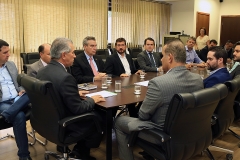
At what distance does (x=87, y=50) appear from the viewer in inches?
145

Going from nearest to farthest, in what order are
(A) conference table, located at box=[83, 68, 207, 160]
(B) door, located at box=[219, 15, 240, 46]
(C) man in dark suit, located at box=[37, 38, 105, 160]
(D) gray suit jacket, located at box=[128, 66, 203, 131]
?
(D) gray suit jacket, located at box=[128, 66, 203, 131] < (C) man in dark suit, located at box=[37, 38, 105, 160] < (A) conference table, located at box=[83, 68, 207, 160] < (B) door, located at box=[219, 15, 240, 46]

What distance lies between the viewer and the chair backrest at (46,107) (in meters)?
1.95

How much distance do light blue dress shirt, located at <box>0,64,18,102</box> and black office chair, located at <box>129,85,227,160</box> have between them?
1.64 m

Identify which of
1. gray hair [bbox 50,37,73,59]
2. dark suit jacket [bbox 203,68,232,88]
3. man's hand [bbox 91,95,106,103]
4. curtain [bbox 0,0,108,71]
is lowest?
man's hand [bbox 91,95,106,103]

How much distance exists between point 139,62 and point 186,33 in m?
4.89

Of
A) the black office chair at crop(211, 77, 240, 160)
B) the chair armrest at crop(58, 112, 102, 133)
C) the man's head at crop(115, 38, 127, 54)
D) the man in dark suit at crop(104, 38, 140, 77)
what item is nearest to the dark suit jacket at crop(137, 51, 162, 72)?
the man in dark suit at crop(104, 38, 140, 77)

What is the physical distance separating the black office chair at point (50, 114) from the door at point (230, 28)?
8.67 metres

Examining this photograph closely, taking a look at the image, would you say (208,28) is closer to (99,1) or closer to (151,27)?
(151,27)

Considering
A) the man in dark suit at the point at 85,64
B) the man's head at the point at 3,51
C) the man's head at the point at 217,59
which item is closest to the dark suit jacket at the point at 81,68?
the man in dark suit at the point at 85,64

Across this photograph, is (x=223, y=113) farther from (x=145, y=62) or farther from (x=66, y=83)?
(x=145, y=62)

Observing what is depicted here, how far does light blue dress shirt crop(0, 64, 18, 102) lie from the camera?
2861 millimetres

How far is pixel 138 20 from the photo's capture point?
801cm

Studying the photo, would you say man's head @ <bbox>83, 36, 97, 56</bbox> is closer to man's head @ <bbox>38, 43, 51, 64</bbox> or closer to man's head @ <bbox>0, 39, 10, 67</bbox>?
man's head @ <bbox>38, 43, 51, 64</bbox>

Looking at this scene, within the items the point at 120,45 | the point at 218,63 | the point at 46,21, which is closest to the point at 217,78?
the point at 218,63
